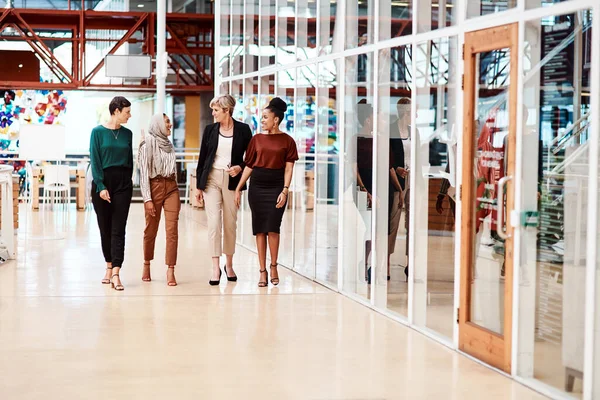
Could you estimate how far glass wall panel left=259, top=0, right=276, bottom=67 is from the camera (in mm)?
11148

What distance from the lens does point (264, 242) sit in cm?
859

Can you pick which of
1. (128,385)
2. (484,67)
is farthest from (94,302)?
(484,67)

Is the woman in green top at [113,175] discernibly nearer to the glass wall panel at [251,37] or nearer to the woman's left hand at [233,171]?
the woman's left hand at [233,171]

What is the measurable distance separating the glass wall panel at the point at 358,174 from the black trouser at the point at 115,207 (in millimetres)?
1863

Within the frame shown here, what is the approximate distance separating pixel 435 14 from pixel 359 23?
1642 millimetres

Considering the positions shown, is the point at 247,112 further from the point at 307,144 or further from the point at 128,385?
the point at 128,385

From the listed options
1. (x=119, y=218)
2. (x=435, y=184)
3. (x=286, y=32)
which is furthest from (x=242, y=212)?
(x=435, y=184)

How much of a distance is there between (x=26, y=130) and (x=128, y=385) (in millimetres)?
8271

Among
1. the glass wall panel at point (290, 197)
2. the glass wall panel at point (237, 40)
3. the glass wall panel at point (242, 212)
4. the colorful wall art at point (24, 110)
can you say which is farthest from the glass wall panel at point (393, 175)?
the colorful wall art at point (24, 110)

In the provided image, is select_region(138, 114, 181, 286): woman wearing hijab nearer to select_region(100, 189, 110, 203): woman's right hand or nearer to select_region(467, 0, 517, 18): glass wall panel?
select_region(100, 189, 110, 203): woman's right hand

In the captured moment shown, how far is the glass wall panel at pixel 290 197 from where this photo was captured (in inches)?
400

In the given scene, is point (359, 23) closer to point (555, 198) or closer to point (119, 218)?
point (119, 218)

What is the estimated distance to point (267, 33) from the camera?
37.3ft

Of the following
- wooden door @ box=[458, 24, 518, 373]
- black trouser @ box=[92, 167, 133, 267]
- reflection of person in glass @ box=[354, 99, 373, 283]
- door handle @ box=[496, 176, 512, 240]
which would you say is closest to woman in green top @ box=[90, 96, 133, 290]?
black trouser @ box=[92, 167, 133, 267]
